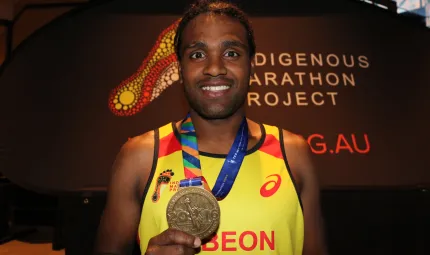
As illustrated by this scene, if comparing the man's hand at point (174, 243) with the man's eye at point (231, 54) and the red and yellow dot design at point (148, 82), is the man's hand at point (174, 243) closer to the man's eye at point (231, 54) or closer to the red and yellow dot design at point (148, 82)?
the man's eye at point (231, 54)

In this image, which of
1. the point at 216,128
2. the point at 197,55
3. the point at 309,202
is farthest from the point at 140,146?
the point at 309,202

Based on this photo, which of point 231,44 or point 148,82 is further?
point 148,82

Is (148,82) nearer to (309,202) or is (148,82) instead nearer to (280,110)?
(280,110)

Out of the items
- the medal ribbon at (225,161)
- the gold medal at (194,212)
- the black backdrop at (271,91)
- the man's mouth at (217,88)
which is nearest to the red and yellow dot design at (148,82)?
the black backdrop at (271,91)

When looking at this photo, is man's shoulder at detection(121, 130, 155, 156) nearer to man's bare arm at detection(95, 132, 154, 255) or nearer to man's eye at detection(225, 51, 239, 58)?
man's bare arm at detection(95, 132, 154, 255)

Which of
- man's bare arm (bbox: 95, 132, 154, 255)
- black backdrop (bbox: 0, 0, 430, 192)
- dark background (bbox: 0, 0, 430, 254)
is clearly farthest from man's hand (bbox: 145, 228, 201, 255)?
black backdrop (bbox: 0, 0, 430, 192)

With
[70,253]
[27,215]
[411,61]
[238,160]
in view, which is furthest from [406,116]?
[27,215]

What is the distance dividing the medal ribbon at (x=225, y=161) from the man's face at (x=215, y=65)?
0.12 metres

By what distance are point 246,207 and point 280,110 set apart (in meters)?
A: 1.75

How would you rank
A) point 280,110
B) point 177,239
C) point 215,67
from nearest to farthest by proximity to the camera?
point 177,239
point 215,67
point 280,110

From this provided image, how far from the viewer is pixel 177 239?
3.10ft

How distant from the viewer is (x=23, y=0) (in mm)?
5898

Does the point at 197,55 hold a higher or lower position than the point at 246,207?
higher

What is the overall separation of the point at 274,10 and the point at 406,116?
1.65 metres
